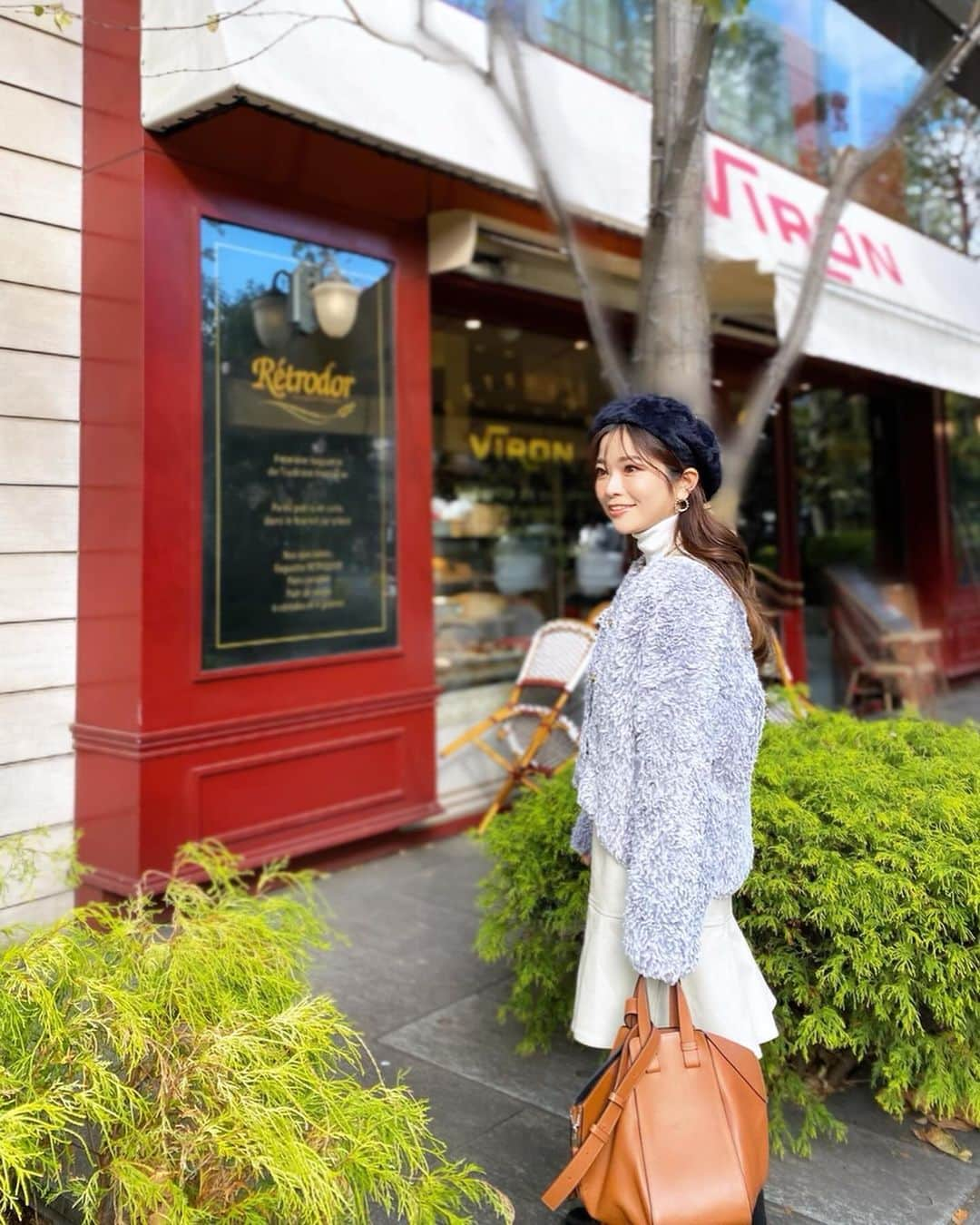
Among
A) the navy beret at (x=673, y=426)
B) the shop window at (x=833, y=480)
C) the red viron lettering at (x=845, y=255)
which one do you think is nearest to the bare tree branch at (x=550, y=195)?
the navy beret at (x=673, y=426)

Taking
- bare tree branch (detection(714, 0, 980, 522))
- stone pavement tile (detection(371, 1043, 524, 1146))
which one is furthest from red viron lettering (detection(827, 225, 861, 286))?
stone pavement tile (detection(371, 1043, 524, 1146))

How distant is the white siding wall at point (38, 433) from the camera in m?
3.81

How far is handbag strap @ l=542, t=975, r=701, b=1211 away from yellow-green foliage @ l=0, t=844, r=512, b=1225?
12 centimetres

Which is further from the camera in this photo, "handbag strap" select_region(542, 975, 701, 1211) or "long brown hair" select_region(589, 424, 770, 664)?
"long brown hair" select_region(589, 424, 770, 664)

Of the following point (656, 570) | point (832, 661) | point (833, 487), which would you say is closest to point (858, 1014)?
point (656, 570)

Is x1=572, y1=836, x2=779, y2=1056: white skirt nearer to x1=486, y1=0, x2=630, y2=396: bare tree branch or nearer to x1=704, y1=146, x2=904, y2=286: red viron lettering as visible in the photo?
x1=486, y1=0, x2=630, y2=396: bare tree branch

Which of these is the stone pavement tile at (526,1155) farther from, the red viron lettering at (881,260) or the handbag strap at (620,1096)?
the red viron lettering at (881,260)

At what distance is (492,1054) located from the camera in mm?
3123

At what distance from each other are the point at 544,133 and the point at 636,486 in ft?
9.93

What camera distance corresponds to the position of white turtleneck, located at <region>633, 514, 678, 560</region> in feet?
6.92

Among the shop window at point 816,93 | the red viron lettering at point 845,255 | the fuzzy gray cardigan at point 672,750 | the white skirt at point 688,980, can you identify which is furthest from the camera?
the red viron lettering at point 845,255

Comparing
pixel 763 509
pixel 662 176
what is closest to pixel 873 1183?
pixel 662 176

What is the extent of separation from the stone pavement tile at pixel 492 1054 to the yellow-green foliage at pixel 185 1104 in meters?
1.02

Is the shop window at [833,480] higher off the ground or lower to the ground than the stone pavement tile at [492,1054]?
higher
